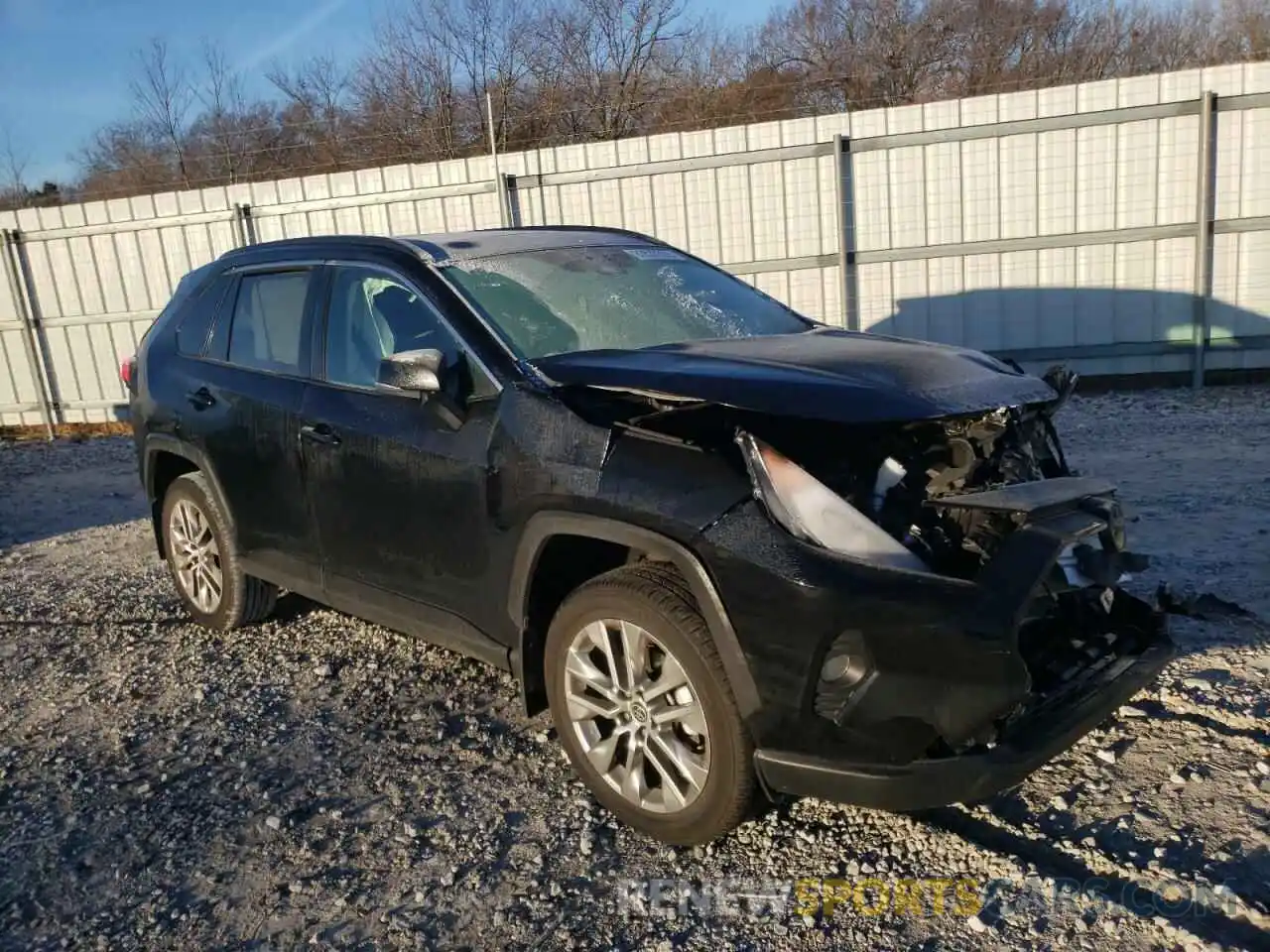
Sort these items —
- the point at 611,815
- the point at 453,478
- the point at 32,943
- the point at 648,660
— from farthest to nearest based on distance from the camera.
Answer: the point at 453,478, the point at 611,815, the point at 648,660, the point at 32,943

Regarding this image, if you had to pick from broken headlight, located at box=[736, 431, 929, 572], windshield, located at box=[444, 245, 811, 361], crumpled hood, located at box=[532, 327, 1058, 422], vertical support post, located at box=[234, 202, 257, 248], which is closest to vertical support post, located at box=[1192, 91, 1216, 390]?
windshield, located at box=[444, 245, 811, 361]

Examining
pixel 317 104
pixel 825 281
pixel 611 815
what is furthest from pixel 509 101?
pixel 611 815

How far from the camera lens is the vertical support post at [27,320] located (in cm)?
1219

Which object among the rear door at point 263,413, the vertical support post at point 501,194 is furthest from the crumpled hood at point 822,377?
the vertical support post at point 501,194

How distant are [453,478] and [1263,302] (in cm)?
940

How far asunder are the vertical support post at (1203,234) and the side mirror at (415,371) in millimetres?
8940

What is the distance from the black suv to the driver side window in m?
0.01

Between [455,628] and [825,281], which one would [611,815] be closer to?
[455,628]

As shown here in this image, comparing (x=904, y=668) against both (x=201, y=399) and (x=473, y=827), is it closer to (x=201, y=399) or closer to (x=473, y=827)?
(x=473, y=827)

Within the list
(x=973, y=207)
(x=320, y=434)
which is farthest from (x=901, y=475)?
(x=973, y=207)

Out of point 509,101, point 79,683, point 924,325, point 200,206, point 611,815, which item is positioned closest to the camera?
point 611,815

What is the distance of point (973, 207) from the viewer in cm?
1004

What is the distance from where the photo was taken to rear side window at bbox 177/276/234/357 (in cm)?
476

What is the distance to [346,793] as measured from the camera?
3.36m
